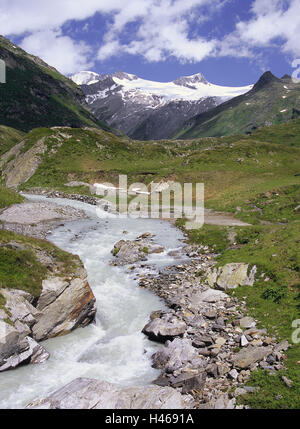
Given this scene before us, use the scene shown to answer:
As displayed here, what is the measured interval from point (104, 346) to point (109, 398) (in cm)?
614

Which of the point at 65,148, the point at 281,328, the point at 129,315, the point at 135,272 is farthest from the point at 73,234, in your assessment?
the point at 65,148

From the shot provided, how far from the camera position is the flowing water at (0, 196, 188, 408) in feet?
50.2

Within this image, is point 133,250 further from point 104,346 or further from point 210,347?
point 210,347

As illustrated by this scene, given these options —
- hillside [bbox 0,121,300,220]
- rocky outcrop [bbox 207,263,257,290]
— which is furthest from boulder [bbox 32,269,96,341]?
hillside [bbox 0,121,300,220]

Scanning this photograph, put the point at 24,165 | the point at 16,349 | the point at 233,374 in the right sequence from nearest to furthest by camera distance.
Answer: the point at 233,374 < the point at 16,349 < the point at 24,165

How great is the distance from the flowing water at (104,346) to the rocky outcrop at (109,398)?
1444mm

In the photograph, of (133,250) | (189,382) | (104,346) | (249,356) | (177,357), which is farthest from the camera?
(133,250)

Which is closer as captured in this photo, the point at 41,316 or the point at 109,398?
the point at 109,398

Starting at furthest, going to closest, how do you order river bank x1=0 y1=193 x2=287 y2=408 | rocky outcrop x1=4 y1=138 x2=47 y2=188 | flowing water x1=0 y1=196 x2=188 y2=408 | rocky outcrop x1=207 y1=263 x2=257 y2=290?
rocky outcrop x1=4 y1=138 x2=47 y2=188 < rocky outcrop x1=207 y1=263 x2=257 y2=290 < flowing water x1=0 y1=196 x2=188 y2=408 < river bank x1=0 y1=193 x2=287 y2=408

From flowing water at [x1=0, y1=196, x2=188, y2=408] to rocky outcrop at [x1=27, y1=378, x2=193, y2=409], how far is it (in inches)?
→ 56.8

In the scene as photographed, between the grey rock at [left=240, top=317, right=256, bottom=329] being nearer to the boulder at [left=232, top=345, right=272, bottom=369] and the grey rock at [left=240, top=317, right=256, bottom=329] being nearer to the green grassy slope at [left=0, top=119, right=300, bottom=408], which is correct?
the green grassy slope at [left=0, top=119, right=300, bottom=408]

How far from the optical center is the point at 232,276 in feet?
87.9

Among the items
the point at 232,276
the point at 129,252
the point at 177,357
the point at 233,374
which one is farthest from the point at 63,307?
the point at 129,252
